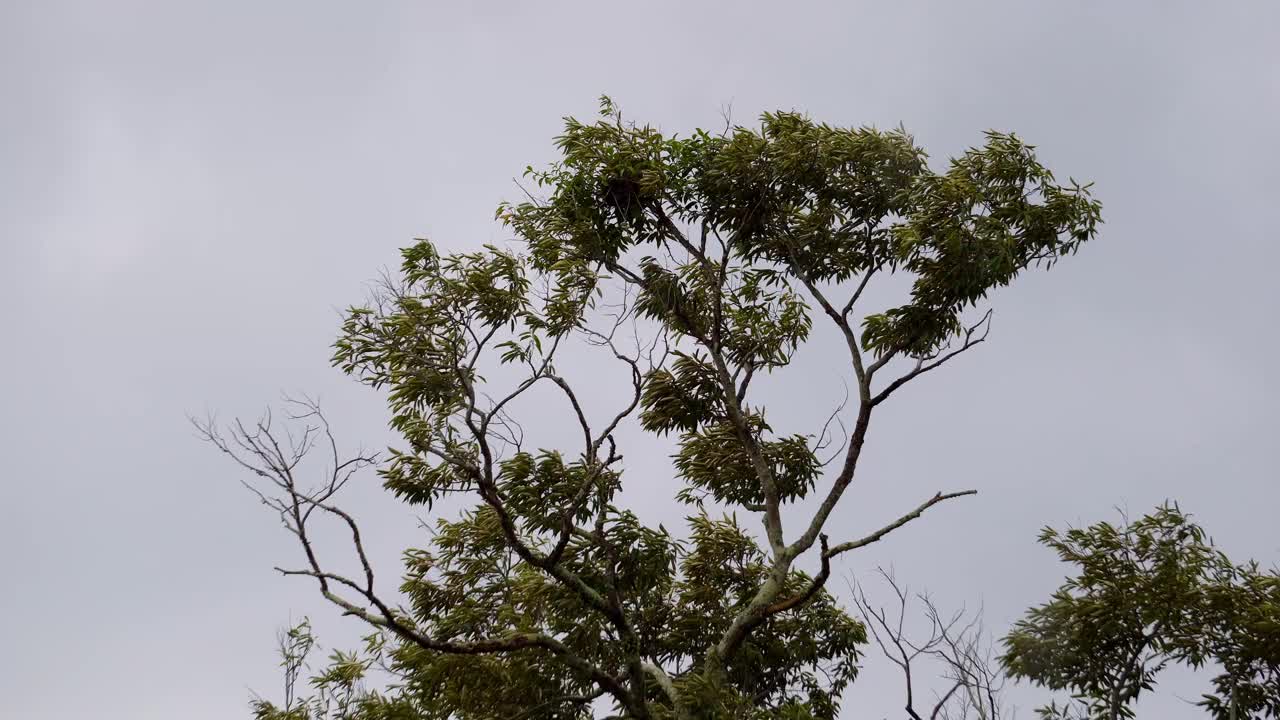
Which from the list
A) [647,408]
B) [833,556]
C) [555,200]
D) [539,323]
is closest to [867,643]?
[833,556]

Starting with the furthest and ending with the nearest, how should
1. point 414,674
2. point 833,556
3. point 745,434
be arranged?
point 745,434 → point 414,674 → point 833,556

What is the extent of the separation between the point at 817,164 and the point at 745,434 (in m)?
3.04

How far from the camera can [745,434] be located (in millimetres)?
12180

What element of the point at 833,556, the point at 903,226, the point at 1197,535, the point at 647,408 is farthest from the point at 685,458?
the point at 1197,535

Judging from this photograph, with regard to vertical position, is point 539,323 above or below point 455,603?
above

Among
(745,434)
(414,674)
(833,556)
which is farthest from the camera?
(745,434)

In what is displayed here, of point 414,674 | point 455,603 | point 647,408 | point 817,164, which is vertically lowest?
point 414,674

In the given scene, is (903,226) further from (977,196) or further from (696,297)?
(696,297)

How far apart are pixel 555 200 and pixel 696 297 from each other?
1.94 meters

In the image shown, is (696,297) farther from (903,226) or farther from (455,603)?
(455,603)

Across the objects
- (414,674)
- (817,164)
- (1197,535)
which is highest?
(817,164)

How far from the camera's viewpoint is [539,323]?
11.5m

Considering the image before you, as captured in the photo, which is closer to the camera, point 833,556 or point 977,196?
point 833,556

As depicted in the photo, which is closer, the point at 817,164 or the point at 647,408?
the point at 817,164
